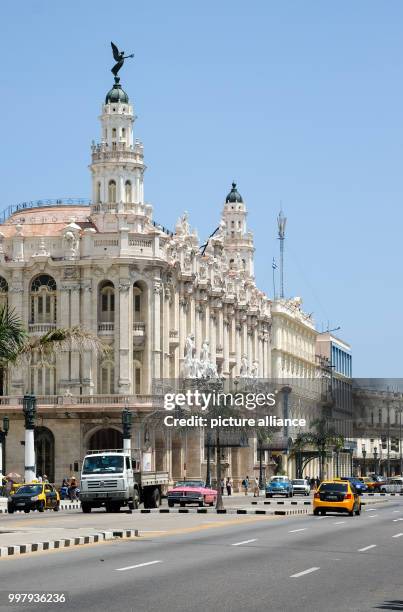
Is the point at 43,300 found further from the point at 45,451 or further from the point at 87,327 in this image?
the point at 45,451

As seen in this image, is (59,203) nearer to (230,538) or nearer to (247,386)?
(247,386)

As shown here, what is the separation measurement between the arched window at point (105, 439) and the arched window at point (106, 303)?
7.45m

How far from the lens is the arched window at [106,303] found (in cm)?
8931

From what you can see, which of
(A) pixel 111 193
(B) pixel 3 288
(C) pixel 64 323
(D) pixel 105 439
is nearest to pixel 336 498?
(D) pixel 105 439

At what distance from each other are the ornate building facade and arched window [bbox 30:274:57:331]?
2.7 inches

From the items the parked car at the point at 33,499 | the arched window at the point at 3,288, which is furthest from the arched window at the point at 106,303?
the parked car at the point at 33,499

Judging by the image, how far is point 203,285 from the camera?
103 metres

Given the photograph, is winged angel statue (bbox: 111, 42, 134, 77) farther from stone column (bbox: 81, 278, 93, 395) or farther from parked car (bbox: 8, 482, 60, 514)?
parked car (bbox: 8, 482, 60, 514)

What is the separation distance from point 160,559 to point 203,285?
78.3 m

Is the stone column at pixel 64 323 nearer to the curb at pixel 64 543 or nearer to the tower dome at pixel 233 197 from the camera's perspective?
the tower dome at pixel 233 197

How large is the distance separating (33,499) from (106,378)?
36.6 meters

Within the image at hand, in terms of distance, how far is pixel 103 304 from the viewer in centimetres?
9000

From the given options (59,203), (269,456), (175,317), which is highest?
(59,203)

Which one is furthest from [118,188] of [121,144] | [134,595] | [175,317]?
[134,595]
